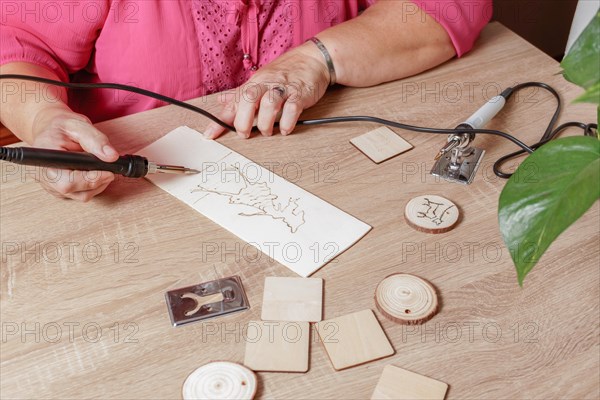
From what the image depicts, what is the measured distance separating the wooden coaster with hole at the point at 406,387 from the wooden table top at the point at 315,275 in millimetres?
10

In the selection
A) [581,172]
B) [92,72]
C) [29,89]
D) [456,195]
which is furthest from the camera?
[92,72]

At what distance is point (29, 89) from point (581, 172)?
2.64 ft

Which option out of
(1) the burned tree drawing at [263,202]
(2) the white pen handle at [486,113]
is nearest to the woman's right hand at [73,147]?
(1) the burned tree drawing at [263,202]

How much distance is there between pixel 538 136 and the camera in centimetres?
91

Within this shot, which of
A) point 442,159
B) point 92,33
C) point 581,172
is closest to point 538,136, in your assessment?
point 442,159

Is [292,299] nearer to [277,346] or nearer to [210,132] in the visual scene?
[277,346]

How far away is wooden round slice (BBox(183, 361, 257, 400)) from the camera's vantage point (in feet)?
1.93

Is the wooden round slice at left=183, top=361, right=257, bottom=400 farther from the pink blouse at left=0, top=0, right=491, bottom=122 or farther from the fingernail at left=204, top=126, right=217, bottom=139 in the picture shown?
the pink blouse at left=0, top=0, right=491, bottom=122

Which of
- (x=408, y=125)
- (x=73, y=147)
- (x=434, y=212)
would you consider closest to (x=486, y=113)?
(x=408, y=125)

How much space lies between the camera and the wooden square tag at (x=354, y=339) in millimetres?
623

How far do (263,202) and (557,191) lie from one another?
1.48ft

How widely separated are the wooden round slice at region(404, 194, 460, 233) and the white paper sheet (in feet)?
0.20

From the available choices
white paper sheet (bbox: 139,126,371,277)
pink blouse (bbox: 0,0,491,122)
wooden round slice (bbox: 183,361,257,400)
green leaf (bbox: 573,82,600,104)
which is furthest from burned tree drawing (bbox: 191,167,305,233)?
green leaf (bbox: 573,82,600,104)

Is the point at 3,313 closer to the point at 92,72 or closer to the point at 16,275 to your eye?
the point at 16,275
